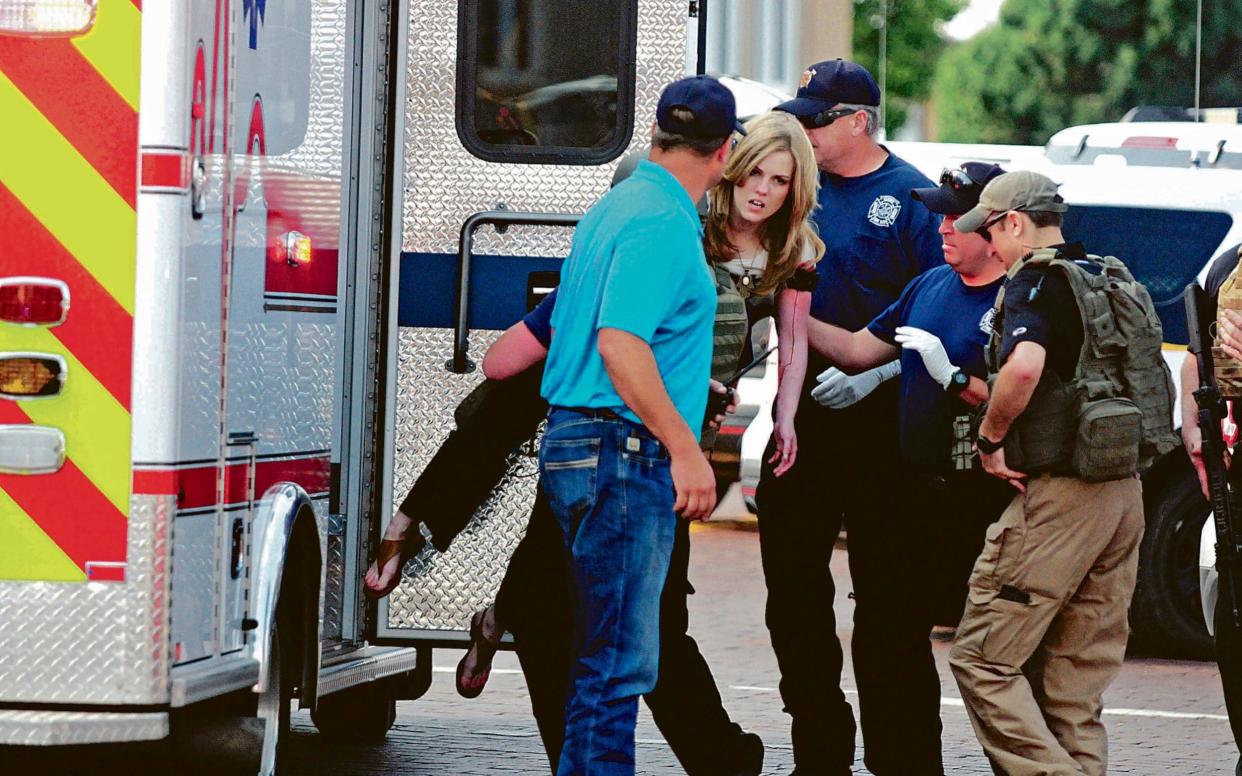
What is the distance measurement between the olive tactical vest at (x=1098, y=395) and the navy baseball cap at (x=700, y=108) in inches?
44.3

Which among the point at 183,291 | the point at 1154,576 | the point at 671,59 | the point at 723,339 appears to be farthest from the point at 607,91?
the point at 1154,576

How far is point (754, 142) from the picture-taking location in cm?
605

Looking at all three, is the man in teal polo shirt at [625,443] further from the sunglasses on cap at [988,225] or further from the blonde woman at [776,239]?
the sunglasses on cap at [988,225]

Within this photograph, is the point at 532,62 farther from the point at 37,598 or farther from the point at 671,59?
the point at 37,598

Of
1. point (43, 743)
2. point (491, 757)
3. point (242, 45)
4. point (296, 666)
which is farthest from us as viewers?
point (491, 757)

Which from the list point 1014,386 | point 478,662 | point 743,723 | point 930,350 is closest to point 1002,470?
point 1014,386

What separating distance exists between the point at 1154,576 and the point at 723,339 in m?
4.45

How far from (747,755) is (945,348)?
4.16 feet

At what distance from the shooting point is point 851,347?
21.4 ft

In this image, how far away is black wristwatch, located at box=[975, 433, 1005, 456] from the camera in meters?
6.06

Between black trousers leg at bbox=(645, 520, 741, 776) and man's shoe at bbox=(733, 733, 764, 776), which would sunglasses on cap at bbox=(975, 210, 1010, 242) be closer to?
black trousers leg at bbox=(645, 520, 741, 776)

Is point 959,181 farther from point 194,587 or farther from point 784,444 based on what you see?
point 194,587

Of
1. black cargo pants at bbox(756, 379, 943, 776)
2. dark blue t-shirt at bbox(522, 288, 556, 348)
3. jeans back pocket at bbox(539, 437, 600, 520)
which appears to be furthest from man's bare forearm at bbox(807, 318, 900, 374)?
jeans back pocket at bbox(539, 437, 600, 520)

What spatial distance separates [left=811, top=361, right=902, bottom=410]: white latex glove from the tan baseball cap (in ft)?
1.84
